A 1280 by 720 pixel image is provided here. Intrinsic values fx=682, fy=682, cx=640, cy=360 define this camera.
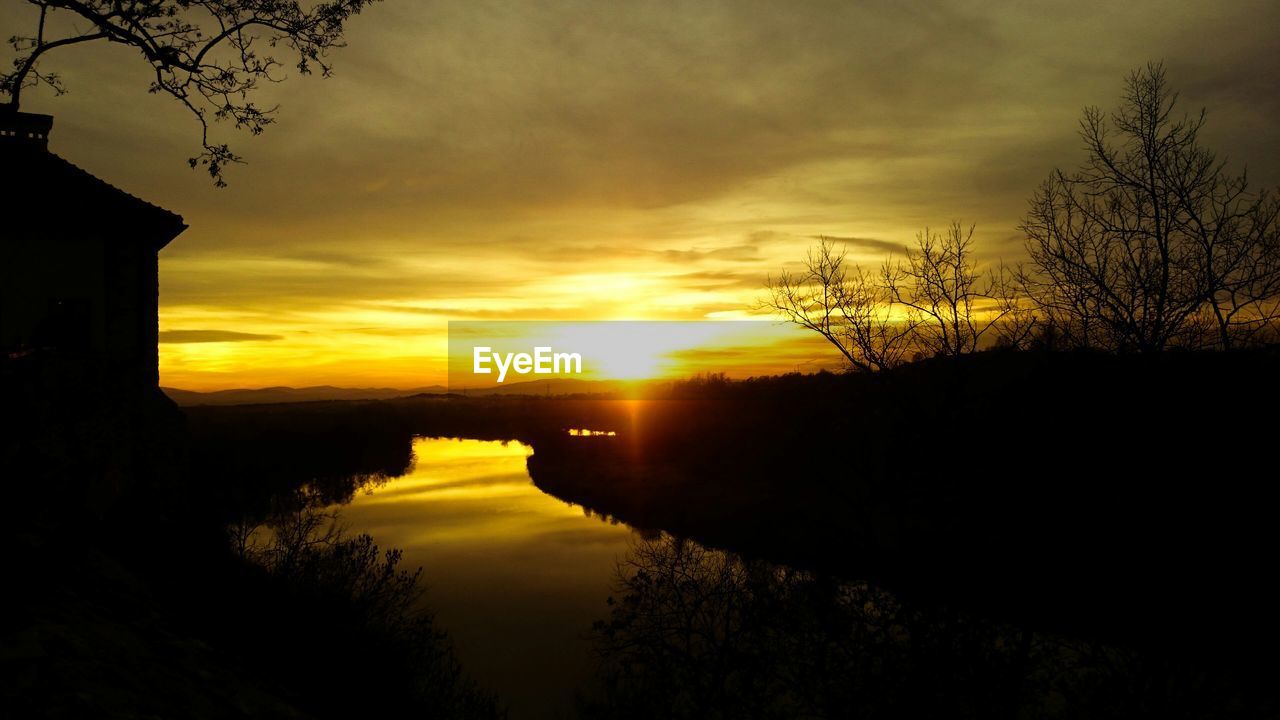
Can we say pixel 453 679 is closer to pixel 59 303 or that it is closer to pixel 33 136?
pixel 59 303

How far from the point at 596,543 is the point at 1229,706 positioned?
21.8 m

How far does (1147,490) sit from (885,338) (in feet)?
30.6

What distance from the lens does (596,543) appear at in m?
30.5

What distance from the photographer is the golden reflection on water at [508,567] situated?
17.4m

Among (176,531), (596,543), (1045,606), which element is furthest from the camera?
(596,543)

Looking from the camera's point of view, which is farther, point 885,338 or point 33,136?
point 33,136

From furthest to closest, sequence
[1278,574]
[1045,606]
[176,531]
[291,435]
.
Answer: [291,435] → [1045,606] → [1278,574] → [176,531]

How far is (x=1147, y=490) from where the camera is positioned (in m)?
17.8

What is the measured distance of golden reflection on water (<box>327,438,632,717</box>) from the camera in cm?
1741

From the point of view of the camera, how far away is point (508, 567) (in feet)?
88.8

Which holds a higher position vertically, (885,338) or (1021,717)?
(885,338)

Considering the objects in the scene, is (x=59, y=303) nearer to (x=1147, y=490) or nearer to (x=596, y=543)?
(x=596, y=543)

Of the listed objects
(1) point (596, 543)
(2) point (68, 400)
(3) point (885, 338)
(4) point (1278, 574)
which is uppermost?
(3) point (885, 338)

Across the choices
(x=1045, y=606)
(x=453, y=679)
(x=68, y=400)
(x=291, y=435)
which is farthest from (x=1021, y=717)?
(x=291, y=435)
